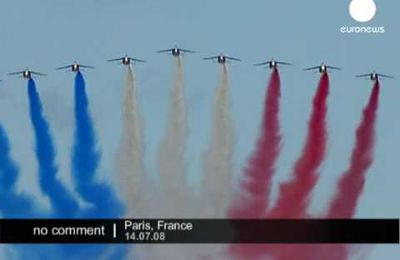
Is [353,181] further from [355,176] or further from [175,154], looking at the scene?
[175,154]

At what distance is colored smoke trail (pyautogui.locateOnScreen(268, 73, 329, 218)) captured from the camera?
10125 mm

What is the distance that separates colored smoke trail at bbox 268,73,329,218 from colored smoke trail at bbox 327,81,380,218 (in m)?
0.19

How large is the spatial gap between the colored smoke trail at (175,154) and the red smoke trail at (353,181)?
78 cm

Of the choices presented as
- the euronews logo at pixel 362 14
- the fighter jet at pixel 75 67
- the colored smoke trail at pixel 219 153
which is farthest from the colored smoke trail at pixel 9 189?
the euronews logo at pixel 362 14

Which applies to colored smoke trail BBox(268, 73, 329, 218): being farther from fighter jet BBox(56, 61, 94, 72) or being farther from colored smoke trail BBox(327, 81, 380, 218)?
fighter jet BBox(56, 61, 94, 72)

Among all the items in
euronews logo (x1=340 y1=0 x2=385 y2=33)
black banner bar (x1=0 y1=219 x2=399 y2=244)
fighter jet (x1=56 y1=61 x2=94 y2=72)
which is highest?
euronews logo (x1=340 y1=0 x2=385 y2=33)

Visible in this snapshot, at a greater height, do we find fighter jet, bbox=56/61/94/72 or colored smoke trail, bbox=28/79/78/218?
Result: fighter jet, bbox=56/61/94/72

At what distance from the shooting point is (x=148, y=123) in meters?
10.3

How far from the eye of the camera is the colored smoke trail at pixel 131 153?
10094mm

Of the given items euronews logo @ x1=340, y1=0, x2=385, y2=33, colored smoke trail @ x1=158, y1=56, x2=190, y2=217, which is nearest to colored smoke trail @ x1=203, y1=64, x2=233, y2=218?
colored smoke trail @ x1=158, y1=56, x2=190, y2=217

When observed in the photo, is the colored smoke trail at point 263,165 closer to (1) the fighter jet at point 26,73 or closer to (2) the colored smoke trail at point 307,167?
(2) the colored smoke trail at point 307,167

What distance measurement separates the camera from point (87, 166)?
33.3 ft

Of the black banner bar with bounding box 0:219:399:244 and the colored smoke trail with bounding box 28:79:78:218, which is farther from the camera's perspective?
the colored smoke trail with bounding box 28:79:78:218

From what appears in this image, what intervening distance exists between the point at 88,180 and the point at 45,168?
266 mm
